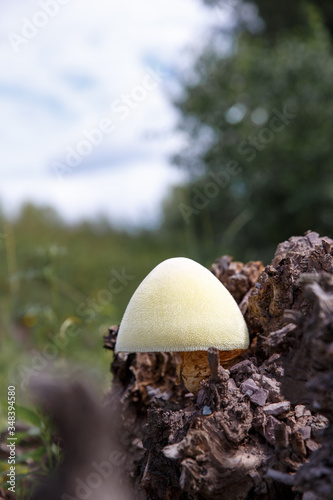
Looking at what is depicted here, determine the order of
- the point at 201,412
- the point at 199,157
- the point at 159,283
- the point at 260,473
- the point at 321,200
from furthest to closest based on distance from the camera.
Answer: the point at 199,157 → the point at 321,200 → the point at 159,283 → the point at 201,412 → the point at 260,473

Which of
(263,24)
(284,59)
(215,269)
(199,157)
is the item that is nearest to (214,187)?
(199,157)

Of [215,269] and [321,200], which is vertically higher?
[321,200]

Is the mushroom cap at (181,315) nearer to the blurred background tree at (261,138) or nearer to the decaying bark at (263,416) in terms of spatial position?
the decaying bark at (263,416)

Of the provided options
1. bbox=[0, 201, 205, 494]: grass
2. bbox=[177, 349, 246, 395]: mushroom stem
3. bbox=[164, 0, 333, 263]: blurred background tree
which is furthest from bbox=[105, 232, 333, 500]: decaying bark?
bbox=[164, 0, 333, 263]: blurred background tree

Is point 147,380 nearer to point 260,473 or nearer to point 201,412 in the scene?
point 201,412

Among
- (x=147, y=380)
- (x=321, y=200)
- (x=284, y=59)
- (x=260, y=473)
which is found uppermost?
(x=284, y=59)
